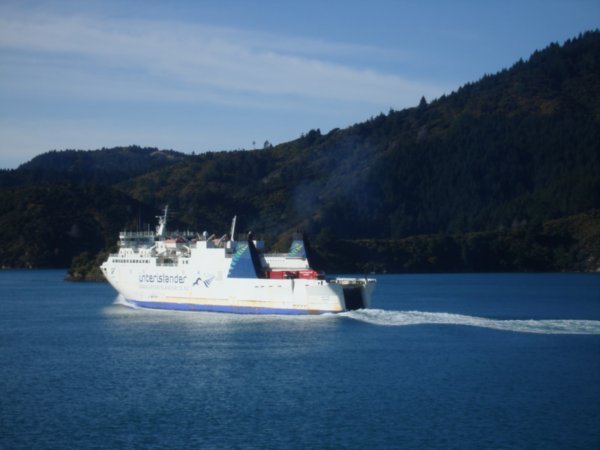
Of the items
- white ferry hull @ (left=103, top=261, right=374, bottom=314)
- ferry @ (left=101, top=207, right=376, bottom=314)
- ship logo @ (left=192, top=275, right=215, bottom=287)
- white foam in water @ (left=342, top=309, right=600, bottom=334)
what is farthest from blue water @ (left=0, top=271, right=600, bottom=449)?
ship logo @ (left=192, top=275, right=215, bottom=287)

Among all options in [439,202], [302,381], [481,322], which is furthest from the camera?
[439,202]

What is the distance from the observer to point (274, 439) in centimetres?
2500

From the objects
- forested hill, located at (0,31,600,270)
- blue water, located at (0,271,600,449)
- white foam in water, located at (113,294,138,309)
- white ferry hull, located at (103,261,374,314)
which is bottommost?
blue water, located at (0,271,600,449)

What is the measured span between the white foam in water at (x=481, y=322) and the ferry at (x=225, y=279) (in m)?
1.75

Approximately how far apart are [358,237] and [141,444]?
5592 inches

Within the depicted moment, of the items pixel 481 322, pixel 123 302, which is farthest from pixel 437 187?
pixel 481 322

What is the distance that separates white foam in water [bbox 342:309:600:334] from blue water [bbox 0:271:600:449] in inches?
4.4

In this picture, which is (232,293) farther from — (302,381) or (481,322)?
(302,381)

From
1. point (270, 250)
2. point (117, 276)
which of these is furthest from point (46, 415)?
point (270, 250)

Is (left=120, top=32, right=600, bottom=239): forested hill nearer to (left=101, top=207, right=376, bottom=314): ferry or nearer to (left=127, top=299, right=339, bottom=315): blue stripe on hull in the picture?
(left=101, top=207, right=376, bottom=314): ferry

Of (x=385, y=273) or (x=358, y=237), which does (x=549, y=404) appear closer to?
(x=385, y=273)

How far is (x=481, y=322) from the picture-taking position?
4803 cm

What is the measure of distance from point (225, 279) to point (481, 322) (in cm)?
1523

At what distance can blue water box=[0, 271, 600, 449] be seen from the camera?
25438 mm
